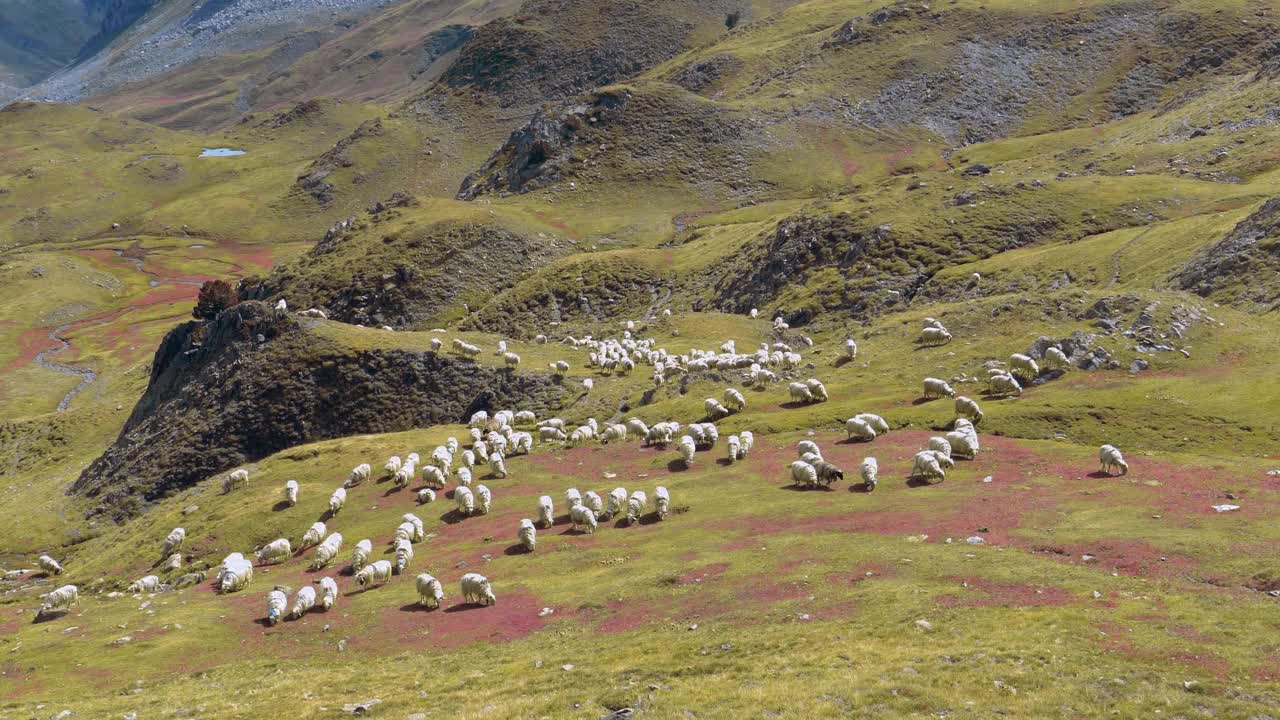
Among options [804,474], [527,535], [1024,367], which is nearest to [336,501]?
[527,535]

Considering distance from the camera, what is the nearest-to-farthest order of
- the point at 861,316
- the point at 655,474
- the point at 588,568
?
the point at 588,568 < the point at 655,474 < the point at 861,316

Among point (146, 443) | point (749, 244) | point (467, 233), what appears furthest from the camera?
point (467, 233)

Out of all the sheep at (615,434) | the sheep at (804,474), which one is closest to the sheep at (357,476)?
the sheep at (615,434)

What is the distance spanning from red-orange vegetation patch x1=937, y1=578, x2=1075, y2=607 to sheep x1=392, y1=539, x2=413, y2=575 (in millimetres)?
22792

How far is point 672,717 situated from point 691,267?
10330 cm

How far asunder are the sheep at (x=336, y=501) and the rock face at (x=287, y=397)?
71.6ft

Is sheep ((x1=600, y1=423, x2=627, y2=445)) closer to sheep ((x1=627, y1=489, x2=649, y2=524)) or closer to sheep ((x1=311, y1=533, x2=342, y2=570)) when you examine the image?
sheep ((x1=627, y1=489, x2=649, y2=524))

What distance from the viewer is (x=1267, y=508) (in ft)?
113

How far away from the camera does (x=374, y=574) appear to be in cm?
3869

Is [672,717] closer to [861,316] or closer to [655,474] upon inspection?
[655,474]

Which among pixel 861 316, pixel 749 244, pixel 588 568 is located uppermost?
pixel 749 244

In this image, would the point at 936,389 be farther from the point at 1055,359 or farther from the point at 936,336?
the point at 936,336

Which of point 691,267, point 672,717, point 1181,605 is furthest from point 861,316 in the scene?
point 672,717

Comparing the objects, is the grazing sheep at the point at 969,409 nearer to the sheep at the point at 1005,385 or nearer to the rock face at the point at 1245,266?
the sheep at the point at 1005,385
